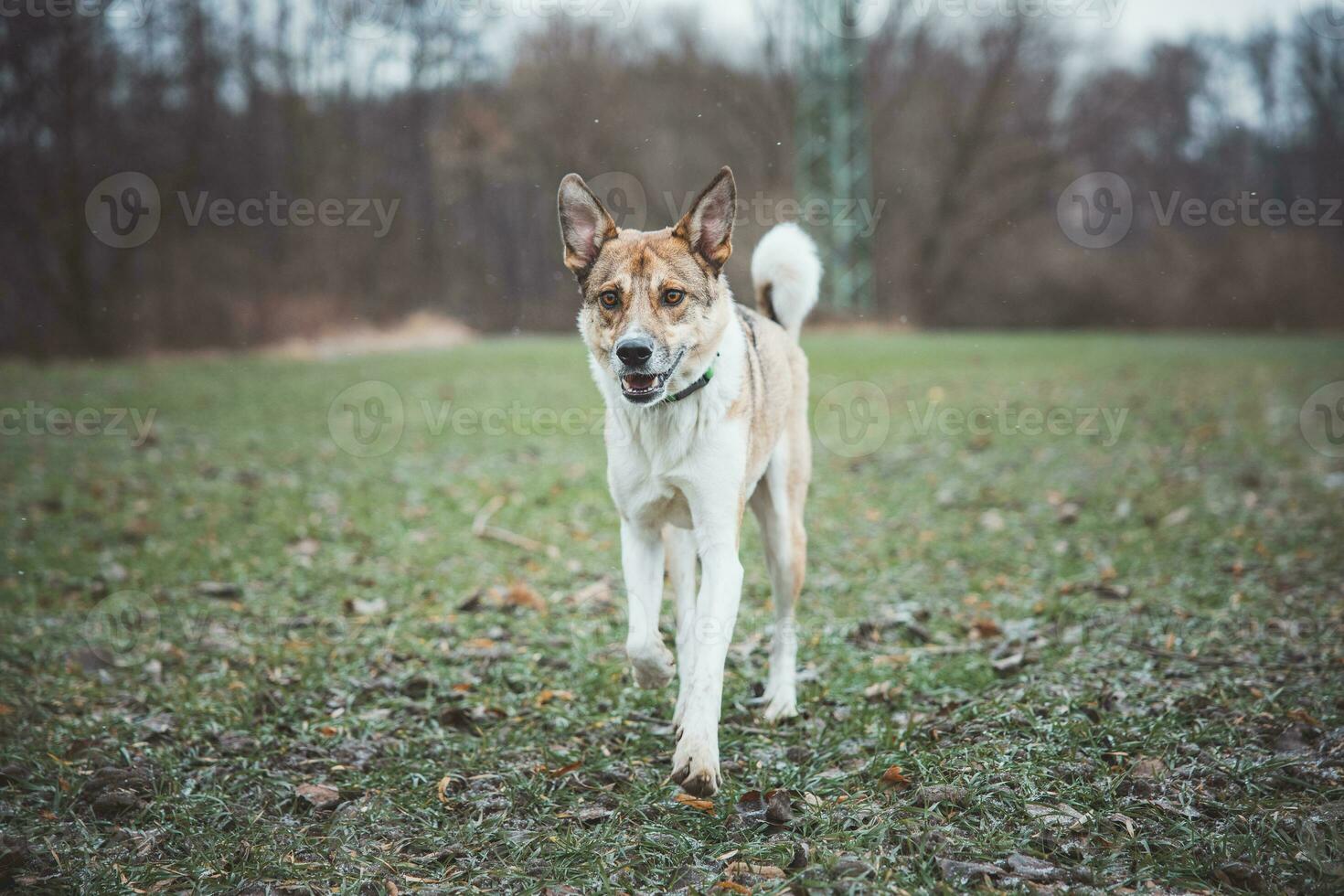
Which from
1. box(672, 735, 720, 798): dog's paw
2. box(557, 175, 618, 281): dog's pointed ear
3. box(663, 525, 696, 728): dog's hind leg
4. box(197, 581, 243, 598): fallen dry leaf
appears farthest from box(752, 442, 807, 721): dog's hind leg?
box(197, 581, 243, 598): fallen dry leaf

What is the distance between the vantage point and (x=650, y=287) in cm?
355

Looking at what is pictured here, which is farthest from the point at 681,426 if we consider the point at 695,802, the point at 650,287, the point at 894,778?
the point at 894,778

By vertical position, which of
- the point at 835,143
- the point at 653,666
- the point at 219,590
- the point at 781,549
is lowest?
the point at 219,590

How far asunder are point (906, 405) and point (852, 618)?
24.2 feet

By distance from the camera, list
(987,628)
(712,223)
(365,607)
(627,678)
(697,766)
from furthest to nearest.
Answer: (365,607)
(987,628)
(627,678)
(712,223)
(697,766)

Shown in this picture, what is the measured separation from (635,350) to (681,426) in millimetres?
356

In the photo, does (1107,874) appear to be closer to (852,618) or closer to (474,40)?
(852,618)

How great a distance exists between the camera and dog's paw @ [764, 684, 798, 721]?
12.9 feet

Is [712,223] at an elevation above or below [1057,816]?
above

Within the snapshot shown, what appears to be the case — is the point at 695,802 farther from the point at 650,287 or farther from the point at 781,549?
the point at 650,287

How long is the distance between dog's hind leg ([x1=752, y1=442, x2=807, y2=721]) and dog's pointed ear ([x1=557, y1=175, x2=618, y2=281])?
3.81ft

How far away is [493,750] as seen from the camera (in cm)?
366

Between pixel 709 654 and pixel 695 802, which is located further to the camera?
pixel 709 654

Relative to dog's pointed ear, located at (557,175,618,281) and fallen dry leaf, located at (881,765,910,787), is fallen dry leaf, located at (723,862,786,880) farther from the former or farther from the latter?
dog's pointed ear, located at (557,175,618,281)
